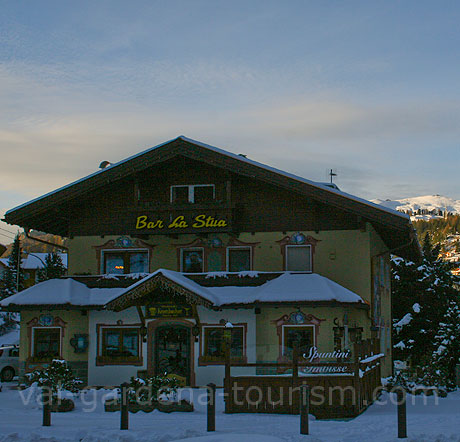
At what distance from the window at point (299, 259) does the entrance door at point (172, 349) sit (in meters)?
4.65

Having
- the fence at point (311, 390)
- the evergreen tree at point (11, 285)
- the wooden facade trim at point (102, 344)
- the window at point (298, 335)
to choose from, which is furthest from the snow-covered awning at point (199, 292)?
the evergreen tree at point (11, 285)

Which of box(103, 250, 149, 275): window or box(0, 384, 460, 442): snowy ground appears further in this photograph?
box(103, 250, 149, 275): window

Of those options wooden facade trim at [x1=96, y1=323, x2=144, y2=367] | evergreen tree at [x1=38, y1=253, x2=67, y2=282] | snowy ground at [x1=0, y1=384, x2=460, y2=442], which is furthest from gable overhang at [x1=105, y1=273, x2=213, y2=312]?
evergreen tree at [x1=38, y1=253, x2=67, y2=282]

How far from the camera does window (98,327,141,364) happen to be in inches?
1071

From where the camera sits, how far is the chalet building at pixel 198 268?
26.0 metres

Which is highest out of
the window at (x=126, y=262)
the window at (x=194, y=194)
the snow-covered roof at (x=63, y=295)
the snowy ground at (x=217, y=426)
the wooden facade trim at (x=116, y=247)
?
the window at (x=194, y=194)

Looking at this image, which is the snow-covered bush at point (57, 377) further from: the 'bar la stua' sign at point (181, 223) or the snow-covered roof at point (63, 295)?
the 'bar la stua' sign at point (181, 223)

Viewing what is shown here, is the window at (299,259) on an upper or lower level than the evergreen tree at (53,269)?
lower

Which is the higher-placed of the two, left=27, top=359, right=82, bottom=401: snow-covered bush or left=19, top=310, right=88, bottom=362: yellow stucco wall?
left=19, top=310, right=88, bottom=362: yellow stucco wall

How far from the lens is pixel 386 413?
803 inches

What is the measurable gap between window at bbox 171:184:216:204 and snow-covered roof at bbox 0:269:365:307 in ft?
10.7

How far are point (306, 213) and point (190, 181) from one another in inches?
190

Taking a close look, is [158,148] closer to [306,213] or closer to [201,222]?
[201,222]

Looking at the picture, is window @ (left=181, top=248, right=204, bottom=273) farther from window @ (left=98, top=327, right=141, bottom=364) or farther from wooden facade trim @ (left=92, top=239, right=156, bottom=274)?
window @ (left=98, top=327, right=141, bottom=364)
